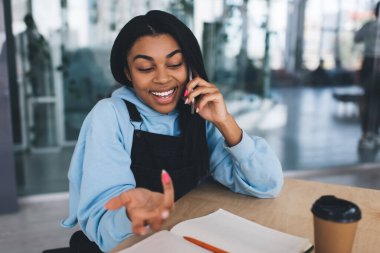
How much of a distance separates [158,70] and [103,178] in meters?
0.35

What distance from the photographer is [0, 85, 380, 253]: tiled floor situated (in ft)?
10.4

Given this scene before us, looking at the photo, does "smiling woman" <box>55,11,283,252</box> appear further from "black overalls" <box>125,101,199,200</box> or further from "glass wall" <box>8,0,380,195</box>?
"glass wall" <box>8,0,380,195</box>

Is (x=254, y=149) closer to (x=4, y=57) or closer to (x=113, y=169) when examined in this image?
(x=113, y=169)

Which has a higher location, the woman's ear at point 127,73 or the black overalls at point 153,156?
the woman's ear at point 127,73

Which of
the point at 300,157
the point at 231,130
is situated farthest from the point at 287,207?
the point at 300,157

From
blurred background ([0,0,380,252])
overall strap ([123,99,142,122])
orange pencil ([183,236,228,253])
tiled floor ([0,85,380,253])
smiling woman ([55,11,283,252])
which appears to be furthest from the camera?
blurred background ([0,0,380,252])

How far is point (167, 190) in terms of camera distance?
699 mm

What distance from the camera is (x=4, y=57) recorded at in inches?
110

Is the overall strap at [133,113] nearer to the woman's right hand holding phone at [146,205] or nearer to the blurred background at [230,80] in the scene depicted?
the woman's right hand holding phone at [146,205]

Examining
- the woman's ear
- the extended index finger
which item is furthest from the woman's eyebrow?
the extended index finger

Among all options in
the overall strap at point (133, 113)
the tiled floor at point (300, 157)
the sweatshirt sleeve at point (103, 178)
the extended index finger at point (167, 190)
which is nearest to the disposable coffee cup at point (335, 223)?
the extended index finger at point (167, 190)

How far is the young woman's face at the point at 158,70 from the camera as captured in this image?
1161 millimetres

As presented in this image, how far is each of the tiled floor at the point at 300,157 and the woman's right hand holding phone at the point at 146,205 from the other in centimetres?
224

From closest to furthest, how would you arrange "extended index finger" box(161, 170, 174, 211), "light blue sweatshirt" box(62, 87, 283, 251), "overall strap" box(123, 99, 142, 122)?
1. "extended index finger" box(161, 170, 174, 211)
2. "light blue sweatshirt" box(62, 87, 283, 251)
3. "overall strap" box(123, 99, 142, 122)
